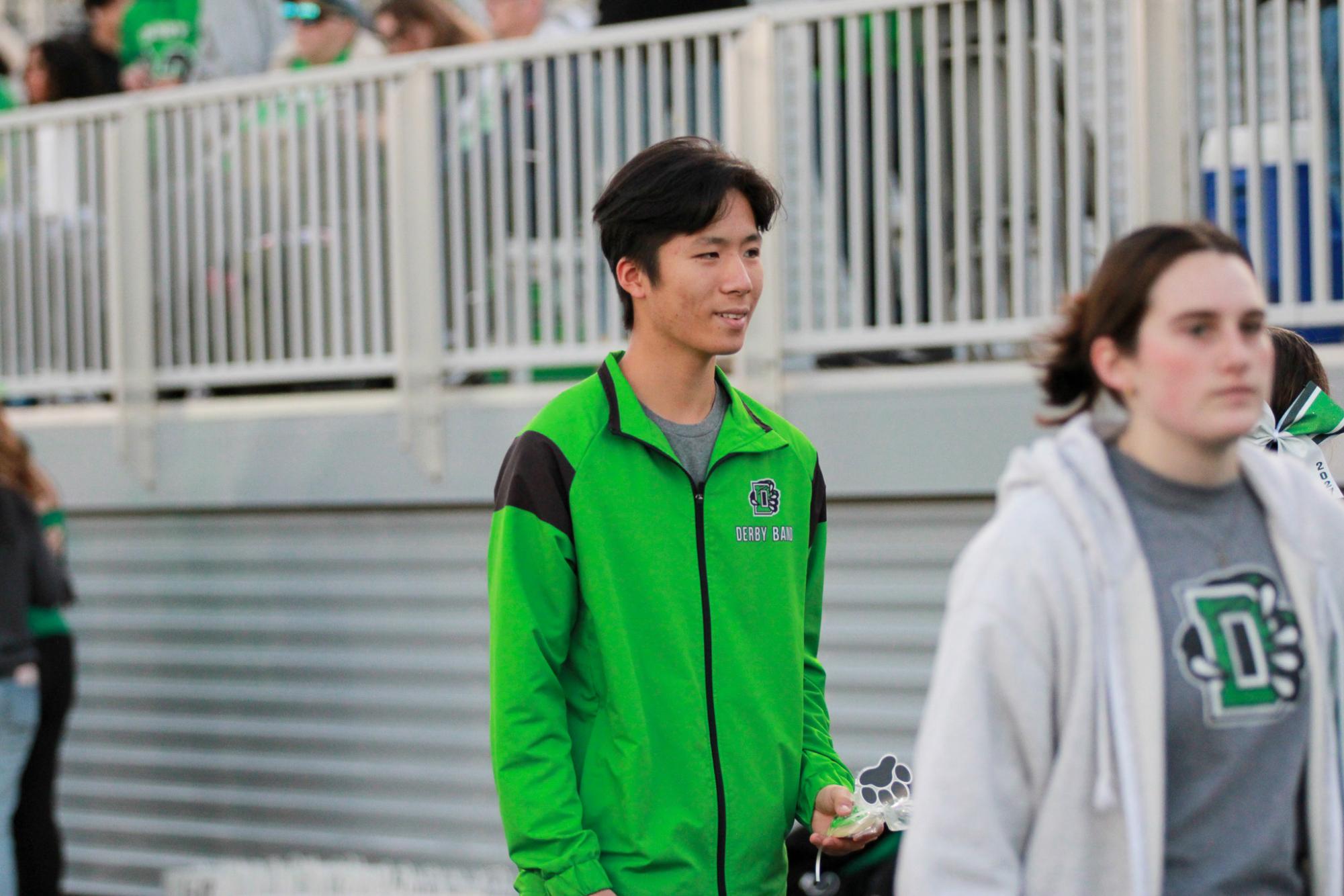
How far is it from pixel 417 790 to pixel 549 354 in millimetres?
1866

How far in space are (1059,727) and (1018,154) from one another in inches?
145

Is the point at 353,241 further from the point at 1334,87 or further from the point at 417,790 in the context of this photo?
the point at 1334,87

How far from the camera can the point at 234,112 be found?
707 centimetres

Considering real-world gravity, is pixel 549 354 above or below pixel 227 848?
above

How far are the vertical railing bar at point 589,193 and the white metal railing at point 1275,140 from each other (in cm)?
212

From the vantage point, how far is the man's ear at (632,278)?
10.1ft

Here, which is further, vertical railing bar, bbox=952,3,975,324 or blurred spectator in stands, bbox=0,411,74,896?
blurred spectator in stands, bbox=0,411,74,896

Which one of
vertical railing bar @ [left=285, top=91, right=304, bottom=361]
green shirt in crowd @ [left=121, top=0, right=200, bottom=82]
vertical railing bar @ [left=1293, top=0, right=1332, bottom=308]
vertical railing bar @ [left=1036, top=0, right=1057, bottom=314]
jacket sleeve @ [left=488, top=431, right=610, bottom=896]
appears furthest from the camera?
green shirt in crowd @ [left=121, top=0, right=200, bottom=82]

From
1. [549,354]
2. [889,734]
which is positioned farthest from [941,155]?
[889,734]

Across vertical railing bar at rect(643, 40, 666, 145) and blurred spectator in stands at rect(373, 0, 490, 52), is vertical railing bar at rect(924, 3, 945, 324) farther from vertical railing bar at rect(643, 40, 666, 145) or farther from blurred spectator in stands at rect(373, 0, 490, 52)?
blurred spectator in stands at rect(373, 0, 490, 52)

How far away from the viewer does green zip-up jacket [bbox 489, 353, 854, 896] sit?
2.85m

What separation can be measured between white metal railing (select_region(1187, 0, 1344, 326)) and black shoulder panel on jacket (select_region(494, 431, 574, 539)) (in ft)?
9.93

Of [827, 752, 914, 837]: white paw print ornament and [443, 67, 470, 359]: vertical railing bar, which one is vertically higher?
[443, 67, 470, 359]: vertical railing bar

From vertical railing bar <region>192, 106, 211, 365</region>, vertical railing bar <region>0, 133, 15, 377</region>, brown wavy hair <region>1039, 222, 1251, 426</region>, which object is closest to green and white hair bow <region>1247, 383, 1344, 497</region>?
brown wavy hair <region>1039, 222, 1251, 426</region>
